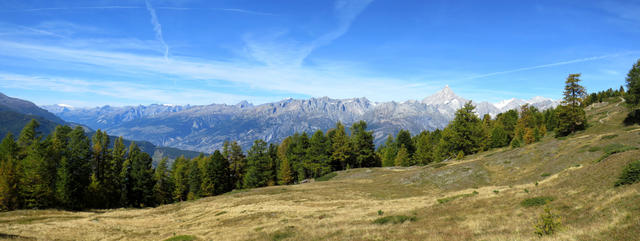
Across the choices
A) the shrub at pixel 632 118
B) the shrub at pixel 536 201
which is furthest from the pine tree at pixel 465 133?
the shrub at pixel 536 201

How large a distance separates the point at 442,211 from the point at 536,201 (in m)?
5.98

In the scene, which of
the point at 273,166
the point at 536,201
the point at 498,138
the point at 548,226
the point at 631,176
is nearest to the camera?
the point at 548,226

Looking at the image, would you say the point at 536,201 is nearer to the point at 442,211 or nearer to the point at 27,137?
the point at 442,211

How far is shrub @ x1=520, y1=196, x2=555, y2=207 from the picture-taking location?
18.8m

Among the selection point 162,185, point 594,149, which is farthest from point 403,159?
point 162,185

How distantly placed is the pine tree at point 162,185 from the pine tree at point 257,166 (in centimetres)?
2182

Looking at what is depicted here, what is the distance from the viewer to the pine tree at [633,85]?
5553 centimetres

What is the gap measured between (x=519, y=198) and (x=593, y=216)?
27.1 ft

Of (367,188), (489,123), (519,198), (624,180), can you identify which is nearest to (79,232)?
(367,188)

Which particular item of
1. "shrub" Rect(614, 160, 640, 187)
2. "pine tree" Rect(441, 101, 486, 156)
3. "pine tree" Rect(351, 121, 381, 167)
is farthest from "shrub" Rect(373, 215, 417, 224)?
"pine tree" Rect(351, 121, 381, 167)

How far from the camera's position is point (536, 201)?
19.2 metres

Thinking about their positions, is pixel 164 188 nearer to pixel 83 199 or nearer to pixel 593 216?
pixel 83 199

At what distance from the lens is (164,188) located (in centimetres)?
8031

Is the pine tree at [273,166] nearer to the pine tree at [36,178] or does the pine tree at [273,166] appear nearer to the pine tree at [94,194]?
the pine tree at [94,194]
